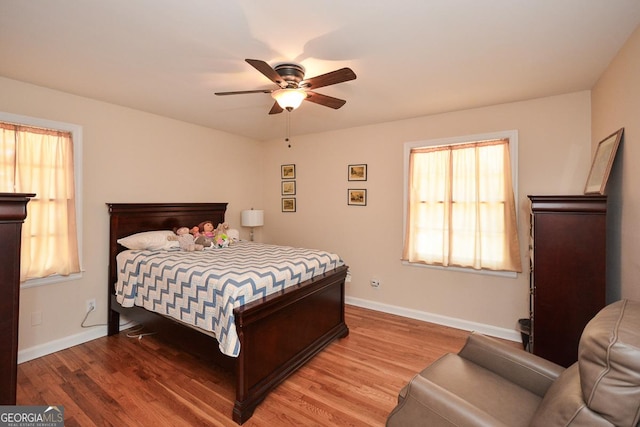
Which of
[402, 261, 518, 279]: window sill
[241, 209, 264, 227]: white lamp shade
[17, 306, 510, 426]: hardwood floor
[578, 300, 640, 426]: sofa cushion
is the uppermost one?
[241, 209, 264, 227]: white lamp shade

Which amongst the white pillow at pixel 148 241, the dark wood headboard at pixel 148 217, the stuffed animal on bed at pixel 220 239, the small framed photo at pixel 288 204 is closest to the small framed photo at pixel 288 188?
the small framed photo at pixel 288 204

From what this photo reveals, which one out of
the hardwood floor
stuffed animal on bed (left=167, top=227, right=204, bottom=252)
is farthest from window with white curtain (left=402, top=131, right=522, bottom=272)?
stuffed animal on bed (left=167, top=227, right=204, bottom=252)

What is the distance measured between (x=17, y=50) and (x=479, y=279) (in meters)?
4.61

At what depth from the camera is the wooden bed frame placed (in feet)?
6.59

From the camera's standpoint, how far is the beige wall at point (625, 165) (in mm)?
1887

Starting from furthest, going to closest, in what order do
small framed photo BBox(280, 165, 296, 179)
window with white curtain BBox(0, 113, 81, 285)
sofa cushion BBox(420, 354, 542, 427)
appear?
small framed photo BBox(280, 165, 296, 179)
window with white curtain BBox(0, 113, 81, 285)
sofa cushion BBox(420, 354, 542, 427)

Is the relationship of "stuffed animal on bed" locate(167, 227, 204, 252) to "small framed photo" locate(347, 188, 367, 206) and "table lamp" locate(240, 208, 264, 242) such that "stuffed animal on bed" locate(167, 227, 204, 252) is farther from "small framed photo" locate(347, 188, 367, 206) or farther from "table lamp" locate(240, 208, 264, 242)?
"small framed photo" locate(347, 188, 367, 206)

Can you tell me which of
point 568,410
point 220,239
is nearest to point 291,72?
point 220,239

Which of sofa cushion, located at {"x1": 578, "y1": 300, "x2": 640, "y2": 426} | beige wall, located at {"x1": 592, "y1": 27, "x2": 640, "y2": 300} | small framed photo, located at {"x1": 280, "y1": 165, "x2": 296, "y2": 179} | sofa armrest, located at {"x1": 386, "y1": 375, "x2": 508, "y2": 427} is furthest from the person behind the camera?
small framed photo, located at {"x1": 280, "y1": 165, "x2": 296, "y2": 179}

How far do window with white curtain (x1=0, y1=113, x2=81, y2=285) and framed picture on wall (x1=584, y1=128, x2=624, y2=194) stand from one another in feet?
15.3

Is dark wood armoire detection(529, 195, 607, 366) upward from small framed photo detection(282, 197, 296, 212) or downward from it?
downward

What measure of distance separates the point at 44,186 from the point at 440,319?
4.41m

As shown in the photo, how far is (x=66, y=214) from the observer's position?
284 centimetres

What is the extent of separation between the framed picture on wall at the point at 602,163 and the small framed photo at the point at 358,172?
91.1 inches
